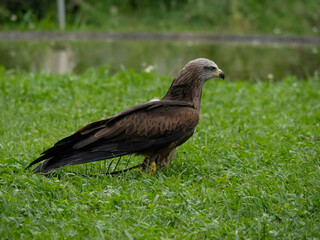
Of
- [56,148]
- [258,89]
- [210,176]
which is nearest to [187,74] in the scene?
[210,176]

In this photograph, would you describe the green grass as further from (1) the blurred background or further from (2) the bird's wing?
(1) the blurred background

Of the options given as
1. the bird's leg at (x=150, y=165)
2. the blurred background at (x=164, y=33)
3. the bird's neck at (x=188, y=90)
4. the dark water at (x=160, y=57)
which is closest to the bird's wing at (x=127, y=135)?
the bird's leg at (x=150, y=165)

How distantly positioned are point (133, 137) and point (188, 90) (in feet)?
2.46

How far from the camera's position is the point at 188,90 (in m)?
5.19

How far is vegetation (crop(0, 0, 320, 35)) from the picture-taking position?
666 inches

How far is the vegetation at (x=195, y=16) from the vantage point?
1691 cm

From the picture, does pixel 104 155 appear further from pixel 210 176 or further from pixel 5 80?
pixel 5 80

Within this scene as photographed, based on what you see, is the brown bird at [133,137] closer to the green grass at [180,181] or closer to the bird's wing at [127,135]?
the bird's wing at [127,135]

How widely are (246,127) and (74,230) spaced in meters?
3.40

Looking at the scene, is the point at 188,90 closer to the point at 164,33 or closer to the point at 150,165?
the point at 150,165

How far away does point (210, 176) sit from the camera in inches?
188

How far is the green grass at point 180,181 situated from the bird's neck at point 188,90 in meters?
0.55

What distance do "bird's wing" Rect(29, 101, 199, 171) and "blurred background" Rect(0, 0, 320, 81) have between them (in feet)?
22.6

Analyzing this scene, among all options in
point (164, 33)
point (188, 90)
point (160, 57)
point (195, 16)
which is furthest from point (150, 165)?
point (195, 16)
